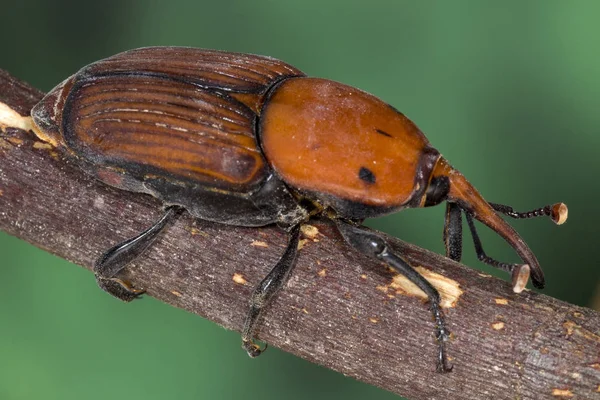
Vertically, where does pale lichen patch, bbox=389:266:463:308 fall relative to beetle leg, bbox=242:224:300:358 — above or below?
above

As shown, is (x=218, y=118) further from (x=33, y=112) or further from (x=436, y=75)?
(x=436, y=75)

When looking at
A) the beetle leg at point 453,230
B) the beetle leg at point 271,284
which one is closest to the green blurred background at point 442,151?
the beetle leg at point 453,230

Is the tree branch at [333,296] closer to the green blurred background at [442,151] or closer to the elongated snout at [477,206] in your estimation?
the elongated snout at [477,206]

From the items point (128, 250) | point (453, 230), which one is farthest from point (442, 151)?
point (128, 250)

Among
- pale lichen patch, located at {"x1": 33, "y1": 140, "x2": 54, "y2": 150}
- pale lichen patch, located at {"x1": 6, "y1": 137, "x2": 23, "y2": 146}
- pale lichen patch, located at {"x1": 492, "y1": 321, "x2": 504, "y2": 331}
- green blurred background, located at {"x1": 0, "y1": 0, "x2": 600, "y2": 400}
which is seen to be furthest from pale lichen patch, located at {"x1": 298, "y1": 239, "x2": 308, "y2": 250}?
green blurred background, located at {"x1": 0, "y1": 0, "x2": 600, "y2": 400}

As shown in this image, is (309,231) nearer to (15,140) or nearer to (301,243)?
(301,243)

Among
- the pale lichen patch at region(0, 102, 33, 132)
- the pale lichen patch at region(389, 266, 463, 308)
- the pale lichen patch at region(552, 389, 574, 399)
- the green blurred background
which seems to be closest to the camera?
the pale lichen patch at region(552, 389, 574, 399)

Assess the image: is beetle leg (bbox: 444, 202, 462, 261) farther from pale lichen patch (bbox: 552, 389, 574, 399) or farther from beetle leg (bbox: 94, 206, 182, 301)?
beetle leg (bbox: 94, 206, 182, 301)
